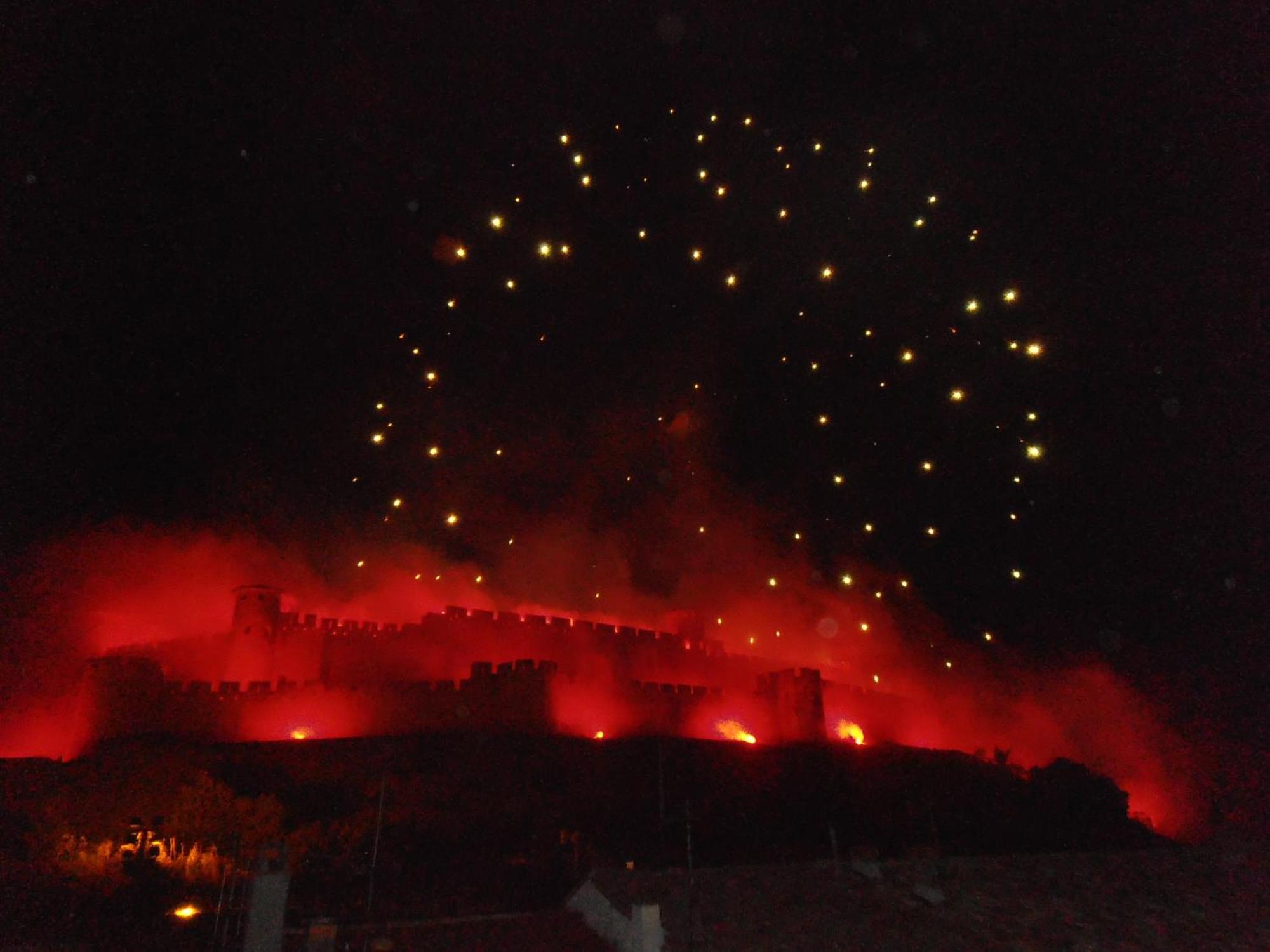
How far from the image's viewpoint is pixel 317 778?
14.7m

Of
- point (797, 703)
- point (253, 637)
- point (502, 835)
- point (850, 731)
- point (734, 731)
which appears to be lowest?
point (502, 835)

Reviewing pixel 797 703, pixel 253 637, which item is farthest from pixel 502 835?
pixel 797 703

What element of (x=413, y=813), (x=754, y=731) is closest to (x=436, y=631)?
(x=413, y=813)

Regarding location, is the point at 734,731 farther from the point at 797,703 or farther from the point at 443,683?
the point at 443,683

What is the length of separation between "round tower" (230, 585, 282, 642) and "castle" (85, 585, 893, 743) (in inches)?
1.1

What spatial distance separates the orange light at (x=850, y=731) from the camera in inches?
867

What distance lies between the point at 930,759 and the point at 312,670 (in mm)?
14749

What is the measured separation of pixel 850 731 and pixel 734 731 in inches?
164

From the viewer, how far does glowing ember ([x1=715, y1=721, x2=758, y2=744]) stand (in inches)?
782

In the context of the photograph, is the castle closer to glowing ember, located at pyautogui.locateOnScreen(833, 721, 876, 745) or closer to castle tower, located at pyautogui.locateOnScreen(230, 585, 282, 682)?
castle tower, located at pyautogui.locateOnScreen(230, 585, 282, 682)

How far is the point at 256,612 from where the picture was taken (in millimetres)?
19156

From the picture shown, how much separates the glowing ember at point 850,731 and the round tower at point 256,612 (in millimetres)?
14472

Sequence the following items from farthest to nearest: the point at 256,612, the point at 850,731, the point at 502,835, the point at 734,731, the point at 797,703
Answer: the point at 850,731
the point at 797,703
the point at 734,731
the point at 256,612
the point at 502,835

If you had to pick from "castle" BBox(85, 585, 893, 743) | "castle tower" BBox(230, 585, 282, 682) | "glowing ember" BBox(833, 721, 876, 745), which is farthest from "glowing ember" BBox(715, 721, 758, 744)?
"castle tower" BBox(230, 585, 282, 682)
